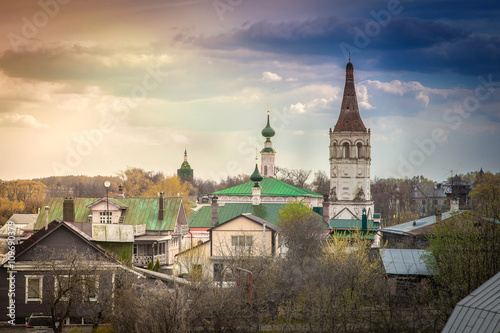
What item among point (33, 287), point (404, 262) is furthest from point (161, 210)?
point (404, 262)

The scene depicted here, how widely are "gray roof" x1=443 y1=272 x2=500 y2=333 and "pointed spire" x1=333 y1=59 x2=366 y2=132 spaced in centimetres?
6832

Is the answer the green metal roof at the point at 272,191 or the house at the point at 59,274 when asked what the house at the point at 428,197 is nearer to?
the green metal roof at the point at 272,191

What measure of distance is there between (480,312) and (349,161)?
69.1 m

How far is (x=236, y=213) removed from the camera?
172ft

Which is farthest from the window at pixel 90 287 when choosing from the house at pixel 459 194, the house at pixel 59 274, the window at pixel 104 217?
the house at pixel 459 194

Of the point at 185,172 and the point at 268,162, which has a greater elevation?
the point at 185,172

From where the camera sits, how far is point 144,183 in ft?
348

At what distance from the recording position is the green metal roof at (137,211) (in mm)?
42312

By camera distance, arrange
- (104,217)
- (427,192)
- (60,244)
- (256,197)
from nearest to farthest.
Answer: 1. (60,244)
2. (104,217)
3. (256,197)
4. (427,192)

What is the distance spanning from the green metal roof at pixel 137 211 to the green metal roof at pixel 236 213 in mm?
8473

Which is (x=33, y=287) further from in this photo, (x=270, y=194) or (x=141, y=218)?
(x=270, y=194)

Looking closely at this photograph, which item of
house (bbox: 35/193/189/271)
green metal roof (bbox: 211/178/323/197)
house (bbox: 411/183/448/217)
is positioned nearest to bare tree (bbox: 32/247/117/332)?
house (bbox: 35/193/189/271)

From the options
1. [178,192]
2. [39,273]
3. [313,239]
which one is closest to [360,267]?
[313,239]

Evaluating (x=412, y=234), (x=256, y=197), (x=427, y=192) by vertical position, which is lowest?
(x=412, y=234)
